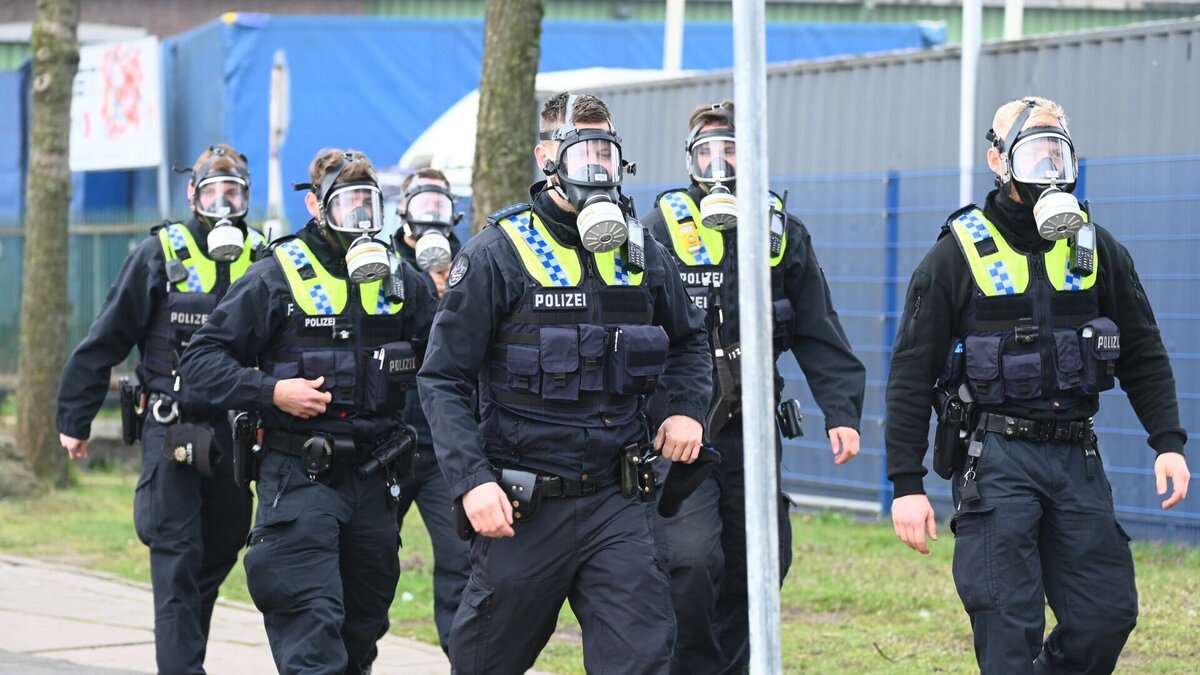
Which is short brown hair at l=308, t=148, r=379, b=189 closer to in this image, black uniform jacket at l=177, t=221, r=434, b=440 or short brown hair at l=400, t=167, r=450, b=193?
black uniform jacket at l=177, t=221, r=434, b=440

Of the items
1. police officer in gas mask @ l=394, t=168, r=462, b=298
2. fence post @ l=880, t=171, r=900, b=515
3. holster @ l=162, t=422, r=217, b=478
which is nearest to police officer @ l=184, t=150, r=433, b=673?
holster @ l=162, t=422, r=217, b=478

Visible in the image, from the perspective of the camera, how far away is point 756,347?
160 inches

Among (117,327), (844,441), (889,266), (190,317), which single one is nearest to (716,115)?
(844,441)

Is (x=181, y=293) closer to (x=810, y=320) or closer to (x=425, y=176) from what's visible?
(x=425, y=176)

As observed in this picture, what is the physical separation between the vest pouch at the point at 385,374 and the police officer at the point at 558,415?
1155 millimetres

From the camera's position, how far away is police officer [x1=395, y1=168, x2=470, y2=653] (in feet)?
26.4

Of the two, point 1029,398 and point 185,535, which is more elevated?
point 1029,398

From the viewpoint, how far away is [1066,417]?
Answer: 225 inches

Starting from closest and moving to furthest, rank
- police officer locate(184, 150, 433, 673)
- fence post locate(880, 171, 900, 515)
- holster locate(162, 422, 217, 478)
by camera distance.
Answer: police officer locate(184, 150, 433, 673), holster locate(162, 422, 217, 478), fence post locate(880, 171, 900, 515)

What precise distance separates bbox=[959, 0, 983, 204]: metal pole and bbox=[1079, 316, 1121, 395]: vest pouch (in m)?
6.27

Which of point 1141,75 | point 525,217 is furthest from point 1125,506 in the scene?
point 525,217

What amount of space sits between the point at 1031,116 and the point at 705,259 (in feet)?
4.74

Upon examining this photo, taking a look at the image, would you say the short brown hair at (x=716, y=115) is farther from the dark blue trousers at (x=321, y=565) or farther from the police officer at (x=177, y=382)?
the police officer at (x=177, y=382)

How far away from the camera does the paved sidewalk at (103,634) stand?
8.35 meters
